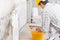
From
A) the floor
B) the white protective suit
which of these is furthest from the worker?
the floor

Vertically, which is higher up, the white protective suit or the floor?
the white protective suit

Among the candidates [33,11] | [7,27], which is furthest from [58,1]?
[7,27]

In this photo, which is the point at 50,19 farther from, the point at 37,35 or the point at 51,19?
the point at 37,35

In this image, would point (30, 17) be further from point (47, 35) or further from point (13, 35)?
point (13, 35)

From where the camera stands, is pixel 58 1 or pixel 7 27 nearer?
pixel 7 27

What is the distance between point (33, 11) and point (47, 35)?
2.47 feet

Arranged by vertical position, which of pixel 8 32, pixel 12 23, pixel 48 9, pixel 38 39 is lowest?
pixel 38 39

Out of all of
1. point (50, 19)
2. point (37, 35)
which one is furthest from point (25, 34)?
point (50, 19)

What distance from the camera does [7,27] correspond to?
1.61 metres

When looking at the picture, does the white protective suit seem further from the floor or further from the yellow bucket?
the floor

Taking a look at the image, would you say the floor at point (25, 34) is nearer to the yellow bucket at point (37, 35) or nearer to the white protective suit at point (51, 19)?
the yellow bucket at point (37, 35)

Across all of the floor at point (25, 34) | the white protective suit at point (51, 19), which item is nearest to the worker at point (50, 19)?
the white protective suit at point (51, 19)

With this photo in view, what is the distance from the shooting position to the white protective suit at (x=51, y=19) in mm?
1856

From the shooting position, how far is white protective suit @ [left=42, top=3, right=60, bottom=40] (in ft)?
6.09
